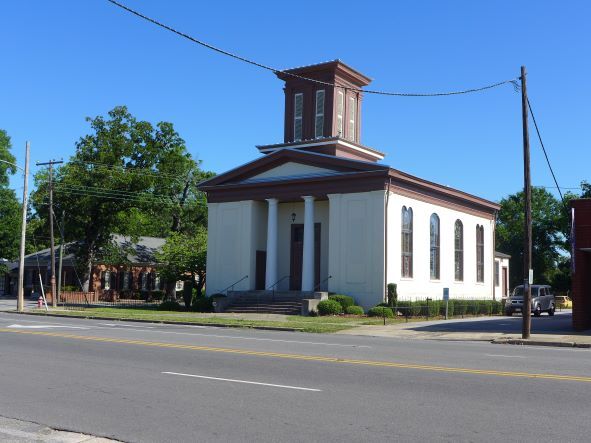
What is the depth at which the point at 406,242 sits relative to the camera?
3703 centimetres

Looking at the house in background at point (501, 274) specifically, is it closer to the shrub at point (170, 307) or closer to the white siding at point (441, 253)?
the white siding at point (441, 253)

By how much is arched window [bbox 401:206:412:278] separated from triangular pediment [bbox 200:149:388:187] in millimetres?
3815

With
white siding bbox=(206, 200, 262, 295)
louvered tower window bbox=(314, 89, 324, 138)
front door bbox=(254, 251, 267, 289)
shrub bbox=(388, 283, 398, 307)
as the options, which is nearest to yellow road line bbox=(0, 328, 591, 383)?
shrub bbox=(388, 283, 398, 307)

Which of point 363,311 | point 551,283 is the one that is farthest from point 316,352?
point 551,283

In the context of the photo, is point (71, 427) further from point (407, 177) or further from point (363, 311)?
point (407, 177)

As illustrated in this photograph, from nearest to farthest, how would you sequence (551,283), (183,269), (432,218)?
(432,218), (183,269), (551,283)

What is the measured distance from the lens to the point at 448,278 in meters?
41.0

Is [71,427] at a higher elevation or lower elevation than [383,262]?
lower

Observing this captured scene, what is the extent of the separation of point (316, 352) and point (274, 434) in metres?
8.65

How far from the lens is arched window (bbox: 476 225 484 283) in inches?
1769

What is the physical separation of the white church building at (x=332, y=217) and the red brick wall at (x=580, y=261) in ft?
36.3

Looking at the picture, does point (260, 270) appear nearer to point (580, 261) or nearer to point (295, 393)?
point (580, 261)

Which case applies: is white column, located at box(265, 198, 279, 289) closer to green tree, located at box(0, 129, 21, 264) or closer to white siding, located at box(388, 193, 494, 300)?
white siding, located at box(388, 193, 494, 300)

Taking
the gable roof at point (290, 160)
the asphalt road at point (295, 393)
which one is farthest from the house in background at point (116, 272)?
the asphalt road at point (295, 393)
